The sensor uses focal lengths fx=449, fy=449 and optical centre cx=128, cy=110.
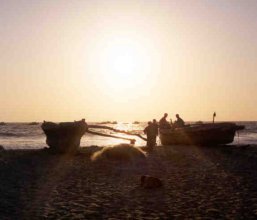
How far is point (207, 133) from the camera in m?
37.5

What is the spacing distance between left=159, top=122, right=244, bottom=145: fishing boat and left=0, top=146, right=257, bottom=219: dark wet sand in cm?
1294

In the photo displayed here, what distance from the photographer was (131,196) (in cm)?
1416

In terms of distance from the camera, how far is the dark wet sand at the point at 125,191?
11.5 meters

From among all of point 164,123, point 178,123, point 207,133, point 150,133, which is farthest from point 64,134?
point 178,123

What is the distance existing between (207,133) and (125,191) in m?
23.3

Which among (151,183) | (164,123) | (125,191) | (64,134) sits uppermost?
(164,123)

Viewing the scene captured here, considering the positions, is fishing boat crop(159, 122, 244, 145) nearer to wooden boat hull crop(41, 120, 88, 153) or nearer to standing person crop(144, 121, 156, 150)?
standing person crop(144, 121, 156, 150)

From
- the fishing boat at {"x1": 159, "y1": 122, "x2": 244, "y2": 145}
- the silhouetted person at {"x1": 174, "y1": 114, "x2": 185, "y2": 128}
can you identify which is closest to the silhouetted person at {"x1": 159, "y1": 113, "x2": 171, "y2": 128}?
the silhouetted person at {"x1": 174, "y1": 114, "x2": 185, "y2": 128}

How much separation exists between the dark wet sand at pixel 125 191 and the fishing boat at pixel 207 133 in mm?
12945

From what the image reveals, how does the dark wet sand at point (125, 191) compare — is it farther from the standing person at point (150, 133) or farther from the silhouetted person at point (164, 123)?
the silhouetted person at point (164, 123)

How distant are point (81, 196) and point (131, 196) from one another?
1.57m

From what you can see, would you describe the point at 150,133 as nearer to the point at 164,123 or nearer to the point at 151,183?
the point at 164,123

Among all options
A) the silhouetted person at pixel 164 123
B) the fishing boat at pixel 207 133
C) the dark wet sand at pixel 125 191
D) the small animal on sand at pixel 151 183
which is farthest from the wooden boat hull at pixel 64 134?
the small animal on sand at pixel 151 183

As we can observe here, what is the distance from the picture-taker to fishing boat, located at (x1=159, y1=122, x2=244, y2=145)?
121ft
